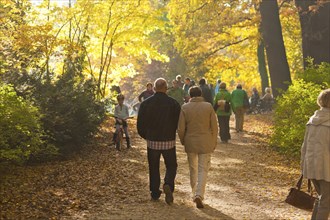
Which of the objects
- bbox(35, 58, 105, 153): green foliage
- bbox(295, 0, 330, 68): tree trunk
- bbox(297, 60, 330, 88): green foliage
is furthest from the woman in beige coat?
bbox(295, 0, 330, 68): tree trunk

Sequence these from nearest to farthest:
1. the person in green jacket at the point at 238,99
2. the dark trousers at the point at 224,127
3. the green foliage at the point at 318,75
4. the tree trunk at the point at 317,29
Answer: the green foliage at the point at 318,75 → the dark trousers at the point at 224,127 → the tree trunk at the point at 317,29 → the person in green jacket at the point at 238,99

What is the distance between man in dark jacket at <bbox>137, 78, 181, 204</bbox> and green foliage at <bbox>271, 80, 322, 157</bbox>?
15.3 feet

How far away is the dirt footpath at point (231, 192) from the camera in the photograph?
7.27 metres

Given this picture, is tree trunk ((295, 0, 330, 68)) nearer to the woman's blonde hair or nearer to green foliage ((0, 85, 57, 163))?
green foliage ((0, 85, 57, 163))

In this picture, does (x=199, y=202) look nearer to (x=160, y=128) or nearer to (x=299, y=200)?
(x=160, y=128)

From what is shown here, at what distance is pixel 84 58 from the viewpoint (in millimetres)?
17391

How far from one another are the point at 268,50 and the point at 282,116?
257 inches

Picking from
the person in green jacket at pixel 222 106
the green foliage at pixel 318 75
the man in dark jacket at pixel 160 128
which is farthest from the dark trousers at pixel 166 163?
the person in green jacket at pixel 222 106

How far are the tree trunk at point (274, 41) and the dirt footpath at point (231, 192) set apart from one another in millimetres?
6311

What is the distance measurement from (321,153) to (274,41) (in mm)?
14256

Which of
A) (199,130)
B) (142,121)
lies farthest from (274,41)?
(142,121)

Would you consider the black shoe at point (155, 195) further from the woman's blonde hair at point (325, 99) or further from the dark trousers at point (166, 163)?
the woman's blonde hair at point (325, 99)

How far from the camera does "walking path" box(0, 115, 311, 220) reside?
7.28m

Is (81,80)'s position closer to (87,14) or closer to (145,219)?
(87,14)
